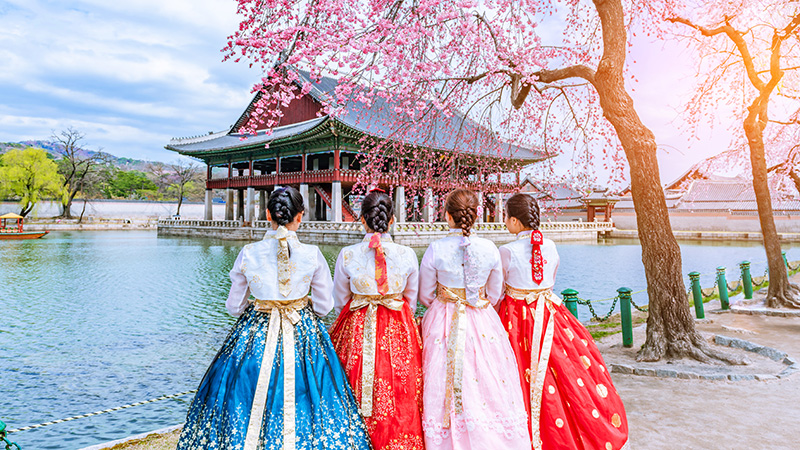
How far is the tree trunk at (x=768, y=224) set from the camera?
6801mm

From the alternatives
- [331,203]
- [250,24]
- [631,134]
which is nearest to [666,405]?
[631,134]

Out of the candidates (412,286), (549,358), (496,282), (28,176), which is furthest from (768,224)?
(28,176)

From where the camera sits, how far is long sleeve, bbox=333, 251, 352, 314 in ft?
8.03

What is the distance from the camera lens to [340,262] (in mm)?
2467

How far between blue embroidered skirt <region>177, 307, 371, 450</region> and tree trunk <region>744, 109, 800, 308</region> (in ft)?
24.4

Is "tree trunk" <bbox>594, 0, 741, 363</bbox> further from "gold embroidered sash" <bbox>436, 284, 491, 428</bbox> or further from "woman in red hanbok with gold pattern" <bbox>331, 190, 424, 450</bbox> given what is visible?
"woman in red hanbok with gold pattern" <bbox>331, 190, 424, 450</bbox>

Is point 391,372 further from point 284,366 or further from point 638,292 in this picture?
point 638,292

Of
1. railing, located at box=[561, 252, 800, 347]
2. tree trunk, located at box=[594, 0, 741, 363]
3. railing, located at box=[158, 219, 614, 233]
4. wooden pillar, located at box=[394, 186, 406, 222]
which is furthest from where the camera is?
wooden pillar, located at box=[394, 186, 406, 222]

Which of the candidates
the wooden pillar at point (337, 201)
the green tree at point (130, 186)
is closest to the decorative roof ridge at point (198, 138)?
the wooden pillar at point (337, 201)

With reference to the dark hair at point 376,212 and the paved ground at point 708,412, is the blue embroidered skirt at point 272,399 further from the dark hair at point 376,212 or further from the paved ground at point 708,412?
the paved ground at point 708,412

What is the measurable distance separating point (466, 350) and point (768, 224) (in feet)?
23.2

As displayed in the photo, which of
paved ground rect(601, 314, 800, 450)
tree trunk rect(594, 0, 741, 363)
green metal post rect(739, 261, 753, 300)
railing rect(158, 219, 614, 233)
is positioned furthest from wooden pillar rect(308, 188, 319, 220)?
paved ground rect(601, 314, 800, 450)

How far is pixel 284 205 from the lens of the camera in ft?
7.27

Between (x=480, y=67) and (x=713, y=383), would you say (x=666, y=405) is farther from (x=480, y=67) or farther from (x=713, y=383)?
(x=480, y=67)
